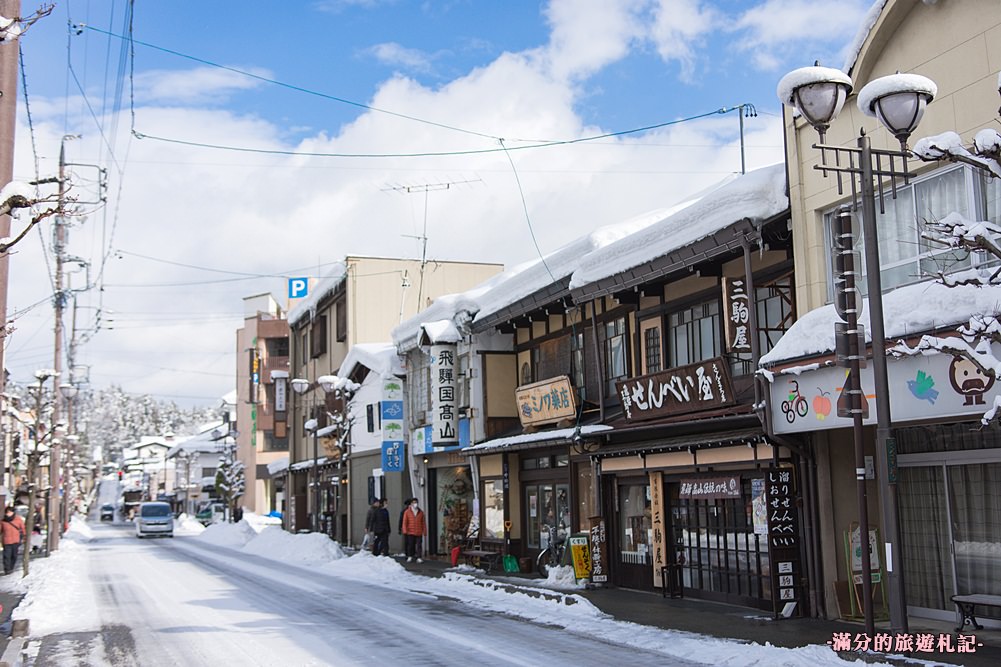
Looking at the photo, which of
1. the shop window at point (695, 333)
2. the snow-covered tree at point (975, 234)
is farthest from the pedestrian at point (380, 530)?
the snow-covered tree at point (975, 234)

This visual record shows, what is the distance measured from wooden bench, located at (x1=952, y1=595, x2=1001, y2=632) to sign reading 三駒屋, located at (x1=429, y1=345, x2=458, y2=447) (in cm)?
1746

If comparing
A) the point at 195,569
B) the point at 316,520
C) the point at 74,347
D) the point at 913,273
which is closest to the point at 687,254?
the point at 913,273

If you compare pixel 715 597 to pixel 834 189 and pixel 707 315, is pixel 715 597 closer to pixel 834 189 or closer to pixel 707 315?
pixel 707 315

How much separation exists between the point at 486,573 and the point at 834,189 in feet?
47.6

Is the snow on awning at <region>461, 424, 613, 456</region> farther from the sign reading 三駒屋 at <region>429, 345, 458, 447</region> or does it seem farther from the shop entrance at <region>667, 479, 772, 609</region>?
the shop entrance at <region>667, 479, 772, 609</region>

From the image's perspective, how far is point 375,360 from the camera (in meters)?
36.1

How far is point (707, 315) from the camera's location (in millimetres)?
18266

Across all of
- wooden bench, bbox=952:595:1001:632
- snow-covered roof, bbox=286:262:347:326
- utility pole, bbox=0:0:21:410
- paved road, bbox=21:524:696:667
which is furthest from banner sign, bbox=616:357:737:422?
snow-covered roof, bbox=286:262:347:326

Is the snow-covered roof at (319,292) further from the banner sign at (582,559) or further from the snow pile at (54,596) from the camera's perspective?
the banner sign at (582,559)

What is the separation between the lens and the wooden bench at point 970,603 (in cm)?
1180

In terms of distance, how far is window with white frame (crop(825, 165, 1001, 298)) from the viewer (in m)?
12.4

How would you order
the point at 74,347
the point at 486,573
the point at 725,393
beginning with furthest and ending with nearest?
the point at 74,347
the point at 486,573
the point at 725,393

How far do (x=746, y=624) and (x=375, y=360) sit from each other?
23.4 meters

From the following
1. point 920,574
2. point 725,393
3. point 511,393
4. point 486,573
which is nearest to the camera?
point 920,574
